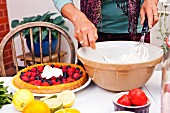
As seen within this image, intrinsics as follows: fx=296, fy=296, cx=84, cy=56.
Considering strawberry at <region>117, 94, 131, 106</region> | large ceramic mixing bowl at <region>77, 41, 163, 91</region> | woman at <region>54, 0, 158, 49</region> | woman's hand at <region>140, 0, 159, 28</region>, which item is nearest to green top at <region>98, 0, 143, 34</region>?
woman at <region>54, 0, 158, 49</region>

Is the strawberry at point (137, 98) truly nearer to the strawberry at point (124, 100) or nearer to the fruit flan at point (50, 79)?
the strawberry at point (124, 100)

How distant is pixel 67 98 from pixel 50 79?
0.50 ft

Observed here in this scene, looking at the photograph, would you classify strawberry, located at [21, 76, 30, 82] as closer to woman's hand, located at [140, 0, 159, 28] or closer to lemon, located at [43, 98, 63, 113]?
lemon, located at [43, 98, 63, 113]

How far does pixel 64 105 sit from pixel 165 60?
0.37 metres

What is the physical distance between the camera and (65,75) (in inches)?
47.2

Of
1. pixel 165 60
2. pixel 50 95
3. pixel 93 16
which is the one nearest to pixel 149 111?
pixel 165 60

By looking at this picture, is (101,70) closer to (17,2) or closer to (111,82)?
(111,82)

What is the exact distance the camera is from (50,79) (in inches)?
45.7

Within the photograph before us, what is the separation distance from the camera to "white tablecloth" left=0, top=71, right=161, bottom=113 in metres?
1.03

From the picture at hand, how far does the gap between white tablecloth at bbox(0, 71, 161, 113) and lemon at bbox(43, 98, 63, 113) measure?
10cm

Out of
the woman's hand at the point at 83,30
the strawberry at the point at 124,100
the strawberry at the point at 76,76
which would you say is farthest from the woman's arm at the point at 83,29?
the strawberry at the point at 124,100

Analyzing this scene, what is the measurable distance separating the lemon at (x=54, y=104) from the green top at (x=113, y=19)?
72 cm

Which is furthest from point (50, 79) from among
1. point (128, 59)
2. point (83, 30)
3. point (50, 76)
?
point (128, 59)

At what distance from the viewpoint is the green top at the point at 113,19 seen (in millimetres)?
1574
